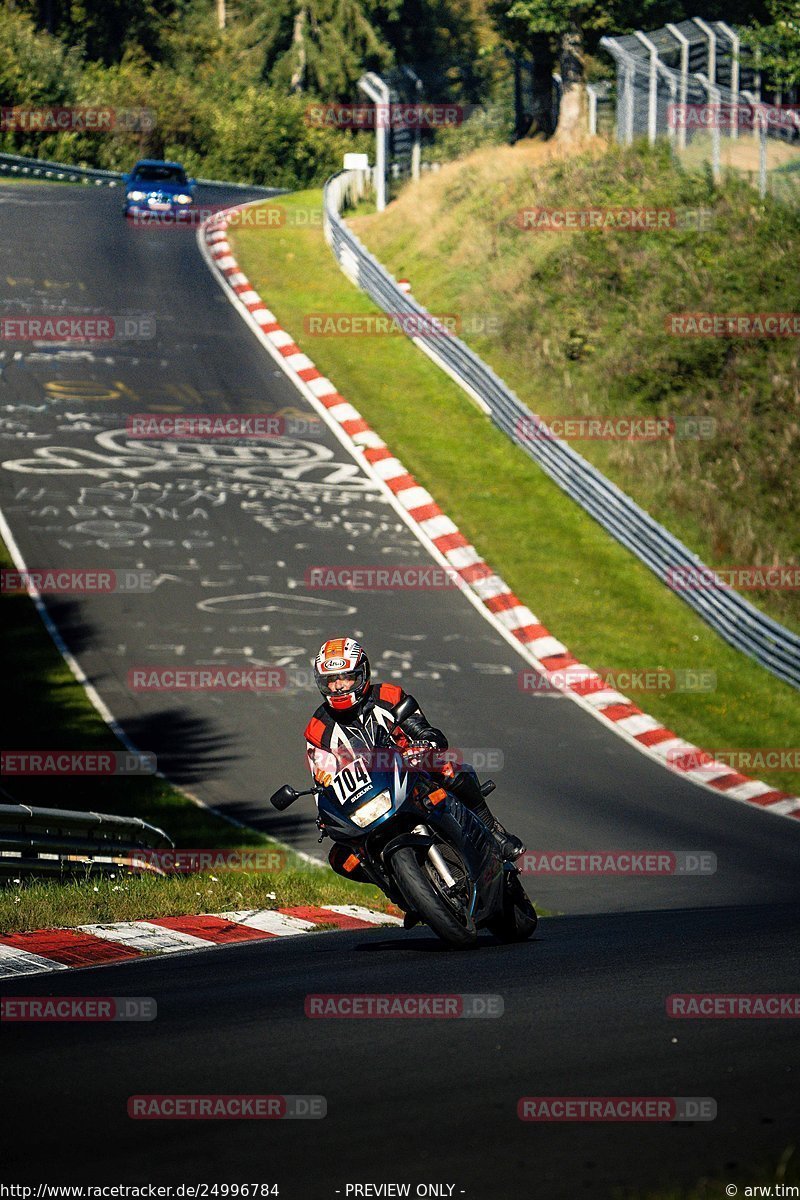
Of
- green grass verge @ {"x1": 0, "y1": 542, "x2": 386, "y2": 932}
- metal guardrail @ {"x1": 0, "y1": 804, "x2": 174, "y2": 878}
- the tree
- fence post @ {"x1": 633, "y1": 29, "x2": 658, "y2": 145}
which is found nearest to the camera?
green grass verge @ {"x1": 0, "y1": 542, "x2": 386, "y2": 932}

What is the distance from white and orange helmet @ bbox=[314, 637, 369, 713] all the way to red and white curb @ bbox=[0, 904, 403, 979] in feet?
6.40

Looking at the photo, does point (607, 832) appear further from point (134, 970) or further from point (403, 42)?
point (403, 42)

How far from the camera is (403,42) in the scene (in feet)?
252

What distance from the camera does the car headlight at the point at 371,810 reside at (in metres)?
7.84

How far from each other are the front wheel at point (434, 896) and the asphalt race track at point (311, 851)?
0.23 metres

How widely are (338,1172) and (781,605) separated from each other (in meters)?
18.6

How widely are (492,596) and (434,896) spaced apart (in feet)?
Answer: 44.3

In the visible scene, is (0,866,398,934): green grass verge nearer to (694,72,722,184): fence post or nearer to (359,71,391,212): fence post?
(694,72,722,184): fence post

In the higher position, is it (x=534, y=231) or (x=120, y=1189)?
(x=534, y=231)

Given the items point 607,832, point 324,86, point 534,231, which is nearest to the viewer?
point 607,832

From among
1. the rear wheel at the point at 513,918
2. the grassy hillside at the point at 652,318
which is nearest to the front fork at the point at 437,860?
the rear wheel at the point at 513,918

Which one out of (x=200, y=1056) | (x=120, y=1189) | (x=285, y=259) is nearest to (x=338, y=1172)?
(x=120, y=1189)

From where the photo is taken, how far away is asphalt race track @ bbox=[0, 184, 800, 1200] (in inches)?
187

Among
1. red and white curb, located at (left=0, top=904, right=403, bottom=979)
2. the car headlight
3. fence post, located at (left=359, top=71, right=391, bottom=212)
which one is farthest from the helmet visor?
fence post, located at (left=359, top=71, right=391, bottom=212)
